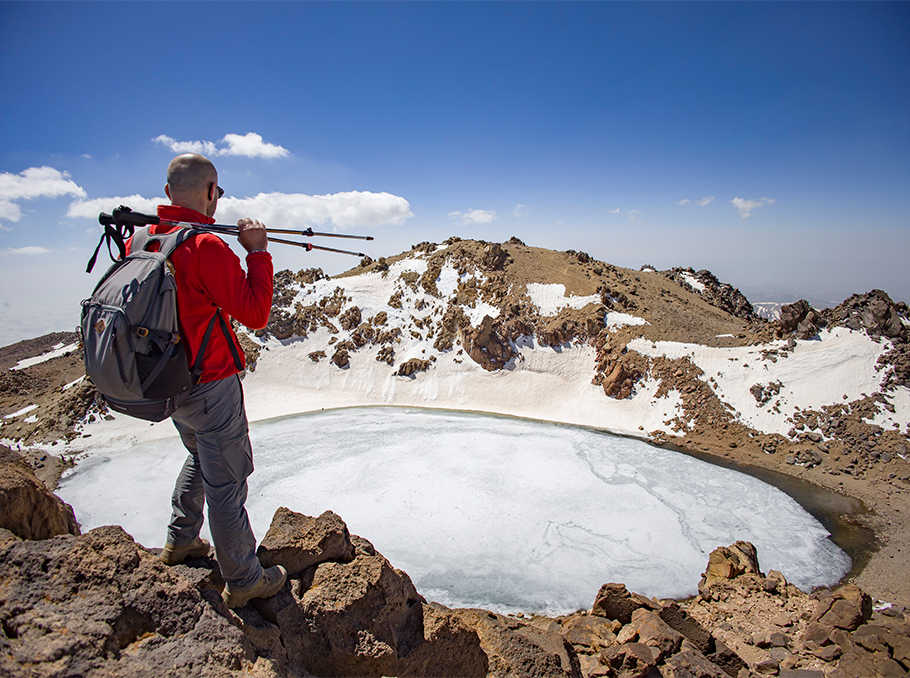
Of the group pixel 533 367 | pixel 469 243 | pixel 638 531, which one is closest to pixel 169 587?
pixel 638 531

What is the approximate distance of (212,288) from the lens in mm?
2707

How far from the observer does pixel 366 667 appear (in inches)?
140

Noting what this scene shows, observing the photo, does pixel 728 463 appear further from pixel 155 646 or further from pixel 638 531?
pixel 155 646

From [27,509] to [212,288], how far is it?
2.17 meters

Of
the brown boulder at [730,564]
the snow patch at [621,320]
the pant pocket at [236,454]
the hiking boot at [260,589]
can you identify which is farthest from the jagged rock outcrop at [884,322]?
the pant pocket at [236,454]

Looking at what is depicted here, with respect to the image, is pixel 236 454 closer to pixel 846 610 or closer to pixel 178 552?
pixel 178 552

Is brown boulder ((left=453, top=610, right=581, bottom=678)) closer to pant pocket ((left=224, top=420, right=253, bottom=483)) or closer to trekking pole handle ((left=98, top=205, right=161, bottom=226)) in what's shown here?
pant pocket ((left=224, top=420, right=253, bottom=483))

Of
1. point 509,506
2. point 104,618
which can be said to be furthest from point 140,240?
point 509,506

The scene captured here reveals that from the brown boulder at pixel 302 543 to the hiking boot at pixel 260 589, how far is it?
243 mm

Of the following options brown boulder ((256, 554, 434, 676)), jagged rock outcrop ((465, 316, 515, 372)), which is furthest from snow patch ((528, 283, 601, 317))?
brown boulder ((256, 554, 434, 676))

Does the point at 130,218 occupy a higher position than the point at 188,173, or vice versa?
the point at 188,173

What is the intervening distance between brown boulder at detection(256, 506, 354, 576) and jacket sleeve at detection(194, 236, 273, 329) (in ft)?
7.51

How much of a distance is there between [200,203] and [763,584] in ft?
38.7

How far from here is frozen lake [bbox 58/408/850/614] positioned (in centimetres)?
1083
